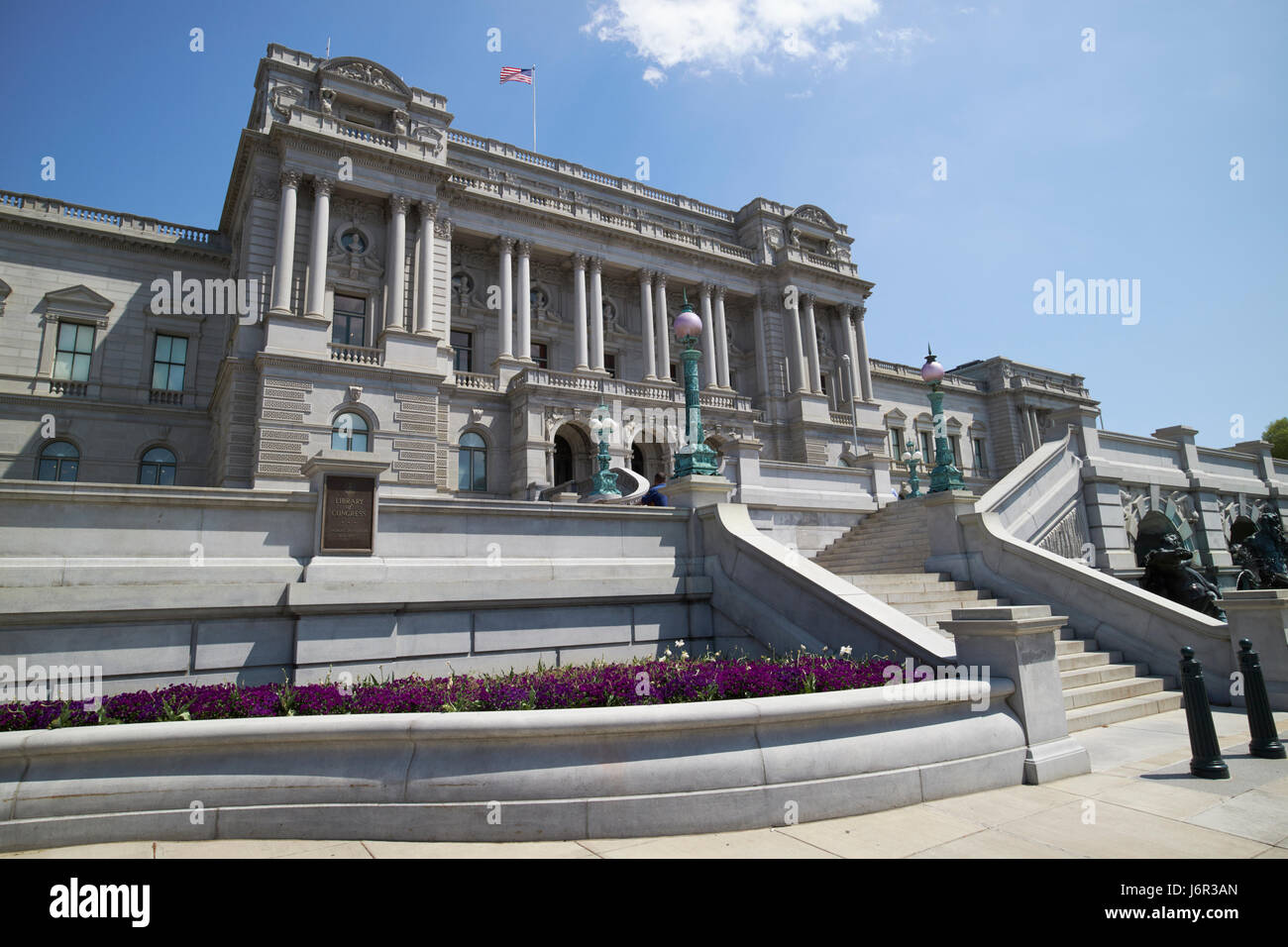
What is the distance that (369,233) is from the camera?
3155cm

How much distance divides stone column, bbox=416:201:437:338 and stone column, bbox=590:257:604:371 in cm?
916

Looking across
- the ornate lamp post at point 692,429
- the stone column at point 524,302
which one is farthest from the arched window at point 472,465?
the ornate lamp post at point 692,429

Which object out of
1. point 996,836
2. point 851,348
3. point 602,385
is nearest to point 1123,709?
point 996,836

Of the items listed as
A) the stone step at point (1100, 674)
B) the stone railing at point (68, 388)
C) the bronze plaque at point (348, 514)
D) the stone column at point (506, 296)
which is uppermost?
the stone column at point (506, 296)

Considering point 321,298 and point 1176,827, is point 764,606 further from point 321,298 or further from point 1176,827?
point 321,298

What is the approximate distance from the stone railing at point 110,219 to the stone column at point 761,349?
98.4 ft

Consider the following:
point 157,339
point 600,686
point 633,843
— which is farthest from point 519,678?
point 157,339

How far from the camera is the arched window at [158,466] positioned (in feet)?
99.5

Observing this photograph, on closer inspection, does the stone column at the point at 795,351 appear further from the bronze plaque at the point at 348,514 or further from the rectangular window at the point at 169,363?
the bronze plaque at the point at 348,514

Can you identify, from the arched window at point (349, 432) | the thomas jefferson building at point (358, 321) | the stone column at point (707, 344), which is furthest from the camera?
the stone column at point (707, 344)

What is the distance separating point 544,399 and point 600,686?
25.9m

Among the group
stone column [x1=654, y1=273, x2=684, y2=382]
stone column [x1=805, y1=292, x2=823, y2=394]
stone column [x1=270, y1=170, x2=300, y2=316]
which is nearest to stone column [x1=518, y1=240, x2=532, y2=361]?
stone column [x1=654, y1=273, x2=684, y2=382]

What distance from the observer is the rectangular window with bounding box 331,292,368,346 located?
30906mm

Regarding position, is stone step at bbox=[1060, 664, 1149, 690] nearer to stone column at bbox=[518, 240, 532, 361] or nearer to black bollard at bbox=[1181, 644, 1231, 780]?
black bollard at bbox=[1181, 644, 1231, 780]
